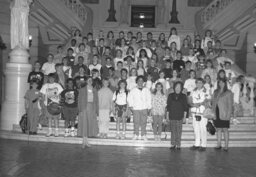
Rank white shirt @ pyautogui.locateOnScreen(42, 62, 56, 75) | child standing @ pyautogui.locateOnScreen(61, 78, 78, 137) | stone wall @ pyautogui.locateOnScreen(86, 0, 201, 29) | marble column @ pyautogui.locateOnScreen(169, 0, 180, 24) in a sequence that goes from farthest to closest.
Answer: stone wall @ pyautogui.locateOnScreen(86, 0, 201, 29)
marble column @ pyautogui.locateOnScreen(169, 0, 180, 24)
white shirt @ pyautogui.locateOnScreen(42, 62, 56, 75)
child standing @ pyautogui.locateOnScreen(61, 78, 78, 137)

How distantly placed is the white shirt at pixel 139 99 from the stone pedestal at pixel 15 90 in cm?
396

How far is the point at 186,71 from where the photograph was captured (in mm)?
13773

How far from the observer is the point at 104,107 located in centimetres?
1164

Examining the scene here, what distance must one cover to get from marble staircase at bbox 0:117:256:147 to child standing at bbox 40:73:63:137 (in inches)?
19.2

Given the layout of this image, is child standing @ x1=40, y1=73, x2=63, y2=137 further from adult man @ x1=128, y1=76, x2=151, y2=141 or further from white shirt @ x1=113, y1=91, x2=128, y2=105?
adult man @ x1=128, y1=76, x2=151, y2=141

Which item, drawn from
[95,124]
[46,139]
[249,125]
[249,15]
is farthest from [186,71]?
[249,15]

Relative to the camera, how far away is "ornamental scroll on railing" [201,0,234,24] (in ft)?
70.8

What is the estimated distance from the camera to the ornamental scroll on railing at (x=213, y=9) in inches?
849


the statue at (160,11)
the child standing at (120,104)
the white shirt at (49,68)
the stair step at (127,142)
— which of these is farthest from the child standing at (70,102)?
the statue at (160,11)

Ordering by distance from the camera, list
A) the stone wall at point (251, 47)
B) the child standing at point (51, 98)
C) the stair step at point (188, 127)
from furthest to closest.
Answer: the stone wall at point (251, 47)
the stair step at point (188, 127)
the child standing at point (51, 98)

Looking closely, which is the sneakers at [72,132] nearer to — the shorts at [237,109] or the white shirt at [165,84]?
the white shirt at [165,84]

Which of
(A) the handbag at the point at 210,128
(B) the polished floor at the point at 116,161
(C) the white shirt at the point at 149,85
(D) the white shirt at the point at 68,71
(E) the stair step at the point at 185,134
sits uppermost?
(D) the white shirt at the point at 68,71

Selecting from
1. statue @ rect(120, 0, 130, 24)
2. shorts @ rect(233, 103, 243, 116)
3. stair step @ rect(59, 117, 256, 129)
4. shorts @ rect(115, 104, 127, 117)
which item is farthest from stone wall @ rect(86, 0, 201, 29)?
shorts @ rect(115, 104, 127, 117)

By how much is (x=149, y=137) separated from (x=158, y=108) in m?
1.11
